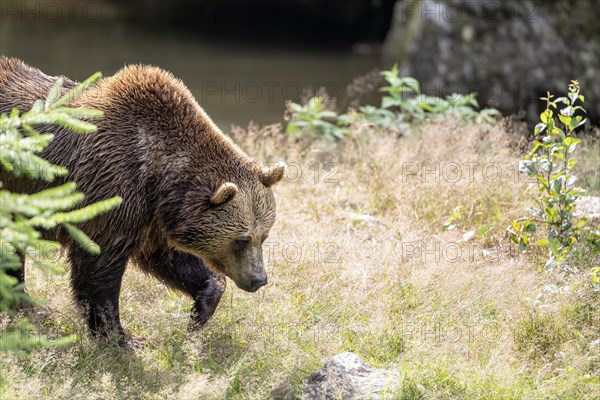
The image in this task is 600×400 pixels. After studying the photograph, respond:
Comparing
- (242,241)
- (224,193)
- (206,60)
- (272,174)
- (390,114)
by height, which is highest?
(206,60)

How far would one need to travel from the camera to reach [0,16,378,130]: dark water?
14727mm

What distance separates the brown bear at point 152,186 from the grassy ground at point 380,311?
0.37 metres

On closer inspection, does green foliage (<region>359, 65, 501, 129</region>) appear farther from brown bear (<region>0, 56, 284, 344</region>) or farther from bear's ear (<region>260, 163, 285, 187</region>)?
brown bear (<region>0, 56, 284, 344</region>)

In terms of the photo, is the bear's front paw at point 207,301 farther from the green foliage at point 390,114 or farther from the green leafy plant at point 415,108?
the green leafy plant at point 415,108

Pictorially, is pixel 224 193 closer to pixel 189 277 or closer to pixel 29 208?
pixel 189 277

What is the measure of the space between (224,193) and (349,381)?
4.47 ft

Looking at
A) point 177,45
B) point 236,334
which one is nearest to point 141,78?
point 236,334

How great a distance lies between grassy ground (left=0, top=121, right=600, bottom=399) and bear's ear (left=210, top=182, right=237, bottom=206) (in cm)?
86

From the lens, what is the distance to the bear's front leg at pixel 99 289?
5.36 meters

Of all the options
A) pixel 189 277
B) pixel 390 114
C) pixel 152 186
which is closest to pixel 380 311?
pixel 189 277

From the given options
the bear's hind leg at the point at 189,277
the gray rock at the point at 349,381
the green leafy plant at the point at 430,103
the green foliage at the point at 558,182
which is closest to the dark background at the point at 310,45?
the green leafy plant at the point at 430,103

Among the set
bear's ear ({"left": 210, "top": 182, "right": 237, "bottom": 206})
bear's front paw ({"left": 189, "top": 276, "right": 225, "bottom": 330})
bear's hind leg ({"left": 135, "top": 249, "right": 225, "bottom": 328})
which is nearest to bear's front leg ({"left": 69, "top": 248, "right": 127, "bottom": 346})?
bear's hind leg ({"left": 135, "top": 249, "right": 225, "bottom": 328})

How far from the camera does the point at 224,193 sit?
521 centimetres

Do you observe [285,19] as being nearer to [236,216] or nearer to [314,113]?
[314,113]
